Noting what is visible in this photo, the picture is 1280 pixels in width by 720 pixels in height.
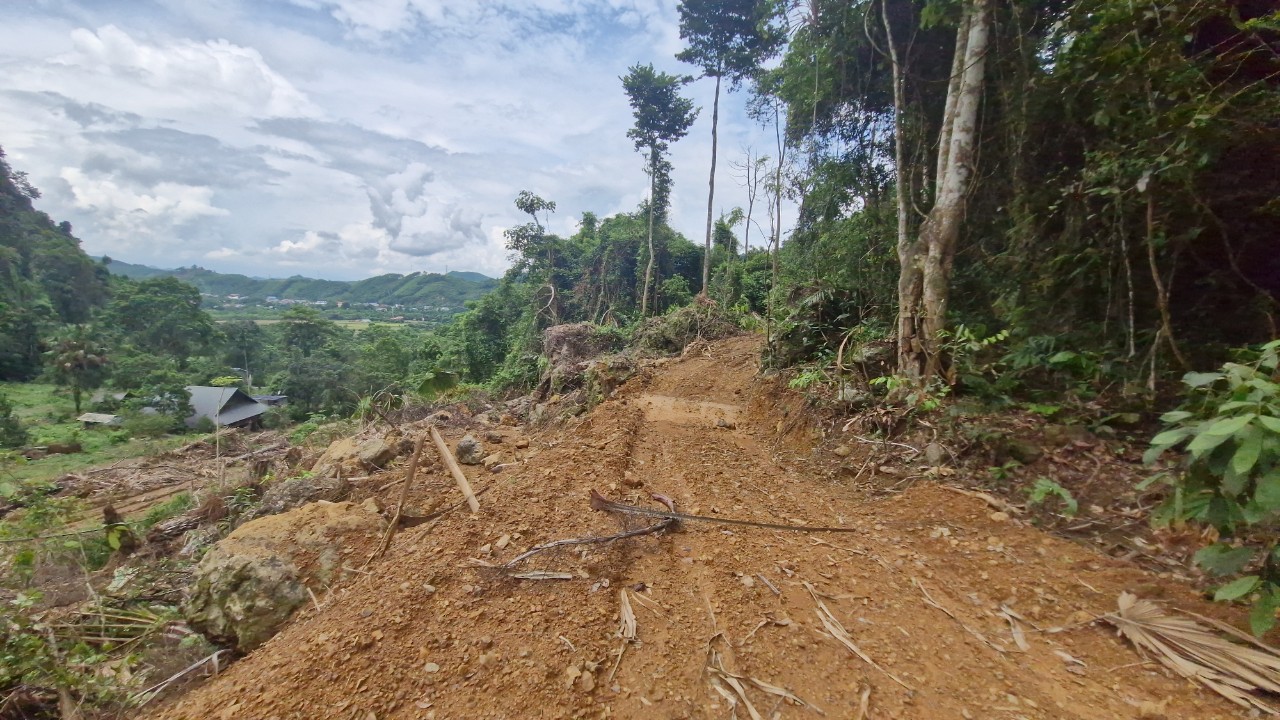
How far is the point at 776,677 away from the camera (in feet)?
6.50

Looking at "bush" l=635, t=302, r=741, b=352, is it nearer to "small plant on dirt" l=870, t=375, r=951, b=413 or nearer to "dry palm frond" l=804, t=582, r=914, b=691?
"small plant on dirt" l=870, t=375, r=951, b=413

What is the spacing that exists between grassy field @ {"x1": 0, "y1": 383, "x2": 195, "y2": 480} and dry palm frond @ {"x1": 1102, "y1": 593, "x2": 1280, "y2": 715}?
20.8 m

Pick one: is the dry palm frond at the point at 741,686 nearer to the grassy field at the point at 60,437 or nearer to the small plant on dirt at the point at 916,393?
the small plant on dirt at the point at 916,393

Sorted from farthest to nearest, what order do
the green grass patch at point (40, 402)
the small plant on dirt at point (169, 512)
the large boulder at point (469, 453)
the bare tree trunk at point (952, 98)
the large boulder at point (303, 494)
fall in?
1. the green grass patch at point (40, 402)
2. the small plant on dirt at point (169, 512)
3. the large boulder at point (469, 453)
4. the bare tree trunk at point (952, 98)
5. the large boulder at point (303, 494)

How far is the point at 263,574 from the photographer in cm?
314

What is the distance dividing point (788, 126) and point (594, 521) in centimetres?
994

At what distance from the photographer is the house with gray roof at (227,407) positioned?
2466 centimetres

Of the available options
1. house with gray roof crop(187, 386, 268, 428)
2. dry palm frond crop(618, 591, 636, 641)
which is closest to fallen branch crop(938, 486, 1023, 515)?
dry palm frond crop(618, 591, 636, 641)

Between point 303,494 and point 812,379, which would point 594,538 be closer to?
point 812,379

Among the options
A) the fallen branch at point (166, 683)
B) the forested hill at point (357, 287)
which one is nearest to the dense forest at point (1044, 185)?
the fallen branch at point (166, 683)

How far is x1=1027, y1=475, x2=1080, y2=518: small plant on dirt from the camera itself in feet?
10.0

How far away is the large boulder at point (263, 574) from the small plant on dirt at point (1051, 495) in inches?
184

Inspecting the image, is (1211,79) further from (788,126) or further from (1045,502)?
(788,126)

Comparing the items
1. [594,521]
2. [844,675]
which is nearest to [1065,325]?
[844,675]
